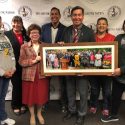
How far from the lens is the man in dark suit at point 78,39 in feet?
10.3

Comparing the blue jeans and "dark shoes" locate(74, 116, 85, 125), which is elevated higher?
the blue jeans

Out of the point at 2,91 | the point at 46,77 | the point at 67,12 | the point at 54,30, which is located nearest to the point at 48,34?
the point at 54,30

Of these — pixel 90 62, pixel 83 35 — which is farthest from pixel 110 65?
pixel 83 35

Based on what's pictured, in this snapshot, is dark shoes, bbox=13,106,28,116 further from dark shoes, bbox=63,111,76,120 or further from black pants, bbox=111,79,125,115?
black pants, bbox=111,79,125,115

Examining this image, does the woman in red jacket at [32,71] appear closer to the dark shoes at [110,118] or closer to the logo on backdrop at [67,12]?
the dark shoes at [110,118]

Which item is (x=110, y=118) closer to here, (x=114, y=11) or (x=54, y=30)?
(x=54, y=30)

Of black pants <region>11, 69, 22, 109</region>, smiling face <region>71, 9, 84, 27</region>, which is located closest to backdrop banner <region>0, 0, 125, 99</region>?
black pants <region>11, 69, 22, 109</region>

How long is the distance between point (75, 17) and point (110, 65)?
0.76 meters

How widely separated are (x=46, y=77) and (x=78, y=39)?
26.0 inches

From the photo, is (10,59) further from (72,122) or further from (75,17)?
(72,122)

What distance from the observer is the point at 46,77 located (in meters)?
3.29

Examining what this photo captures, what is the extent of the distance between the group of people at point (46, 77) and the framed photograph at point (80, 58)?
9 centimetres

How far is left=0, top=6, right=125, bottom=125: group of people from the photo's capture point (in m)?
3.14

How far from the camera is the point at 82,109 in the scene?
11.1 feet
